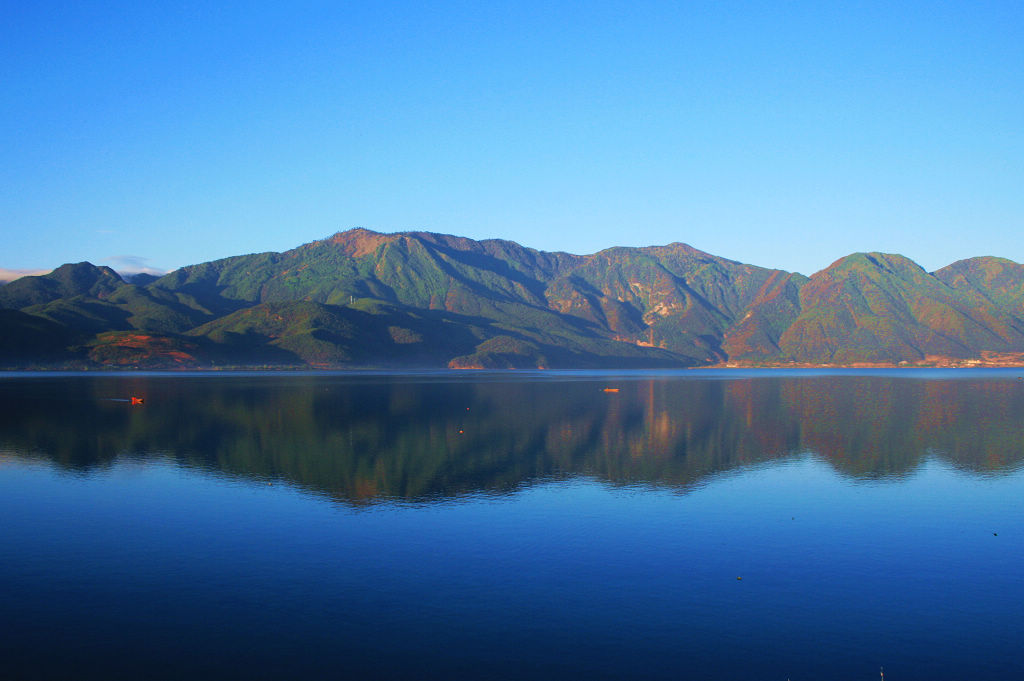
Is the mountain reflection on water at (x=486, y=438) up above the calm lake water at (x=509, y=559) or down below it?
above

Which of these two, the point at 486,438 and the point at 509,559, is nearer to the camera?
the point at 509,559

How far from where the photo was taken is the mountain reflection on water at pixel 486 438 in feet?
228

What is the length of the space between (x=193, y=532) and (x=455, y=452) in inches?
1473

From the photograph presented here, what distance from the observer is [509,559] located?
4016cm

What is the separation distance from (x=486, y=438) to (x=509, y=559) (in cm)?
5344

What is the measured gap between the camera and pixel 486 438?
93.5 m

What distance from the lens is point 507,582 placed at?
36188 millimetres

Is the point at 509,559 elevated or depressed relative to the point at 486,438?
depressed

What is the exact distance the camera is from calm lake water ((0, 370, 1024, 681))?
27.9 m

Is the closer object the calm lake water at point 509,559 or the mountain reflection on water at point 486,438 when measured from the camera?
the calm lake water at point 509,559

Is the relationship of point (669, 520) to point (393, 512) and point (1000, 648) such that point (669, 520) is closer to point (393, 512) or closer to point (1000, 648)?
point (393, 512)

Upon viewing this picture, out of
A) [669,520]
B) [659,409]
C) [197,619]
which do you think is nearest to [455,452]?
[669,520]

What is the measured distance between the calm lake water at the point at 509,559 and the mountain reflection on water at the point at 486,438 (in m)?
0.78

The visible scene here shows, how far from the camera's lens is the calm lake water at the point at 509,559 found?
91.5 ft
